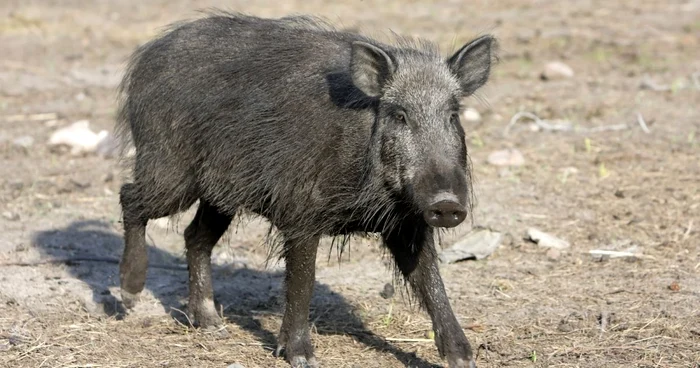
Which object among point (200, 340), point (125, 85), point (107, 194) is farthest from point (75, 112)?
point (200, 340)

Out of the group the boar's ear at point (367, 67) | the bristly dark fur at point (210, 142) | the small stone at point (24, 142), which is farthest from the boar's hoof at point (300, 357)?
the small stone at point (24, 142)

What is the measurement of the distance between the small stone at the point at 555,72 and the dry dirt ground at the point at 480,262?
4.5 inches

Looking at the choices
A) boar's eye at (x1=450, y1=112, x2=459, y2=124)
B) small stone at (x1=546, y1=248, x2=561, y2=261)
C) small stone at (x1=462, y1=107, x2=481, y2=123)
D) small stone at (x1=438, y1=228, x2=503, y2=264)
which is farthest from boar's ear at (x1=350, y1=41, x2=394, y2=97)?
small stone at (x1=462, y1=107, x2=481, y2=123)

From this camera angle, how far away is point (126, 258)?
255 inches

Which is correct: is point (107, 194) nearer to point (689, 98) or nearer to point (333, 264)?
point (333, 264)

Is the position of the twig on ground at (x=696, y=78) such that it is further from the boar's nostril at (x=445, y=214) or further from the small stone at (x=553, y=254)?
the boar's nostril at (x=445, y=214)

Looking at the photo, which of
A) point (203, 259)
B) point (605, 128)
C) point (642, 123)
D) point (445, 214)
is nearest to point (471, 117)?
point (605, 128)

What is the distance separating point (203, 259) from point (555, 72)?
7.80 m

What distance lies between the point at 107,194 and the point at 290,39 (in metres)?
3.35

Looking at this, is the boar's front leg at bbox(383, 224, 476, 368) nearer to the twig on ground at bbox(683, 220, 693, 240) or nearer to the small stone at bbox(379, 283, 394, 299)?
the small stone at bbox(379, 283, 394, 299)

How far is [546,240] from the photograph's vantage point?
757 cm

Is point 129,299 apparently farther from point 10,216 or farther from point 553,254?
point 553,254

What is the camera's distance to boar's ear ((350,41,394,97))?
525cm

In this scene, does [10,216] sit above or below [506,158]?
below
